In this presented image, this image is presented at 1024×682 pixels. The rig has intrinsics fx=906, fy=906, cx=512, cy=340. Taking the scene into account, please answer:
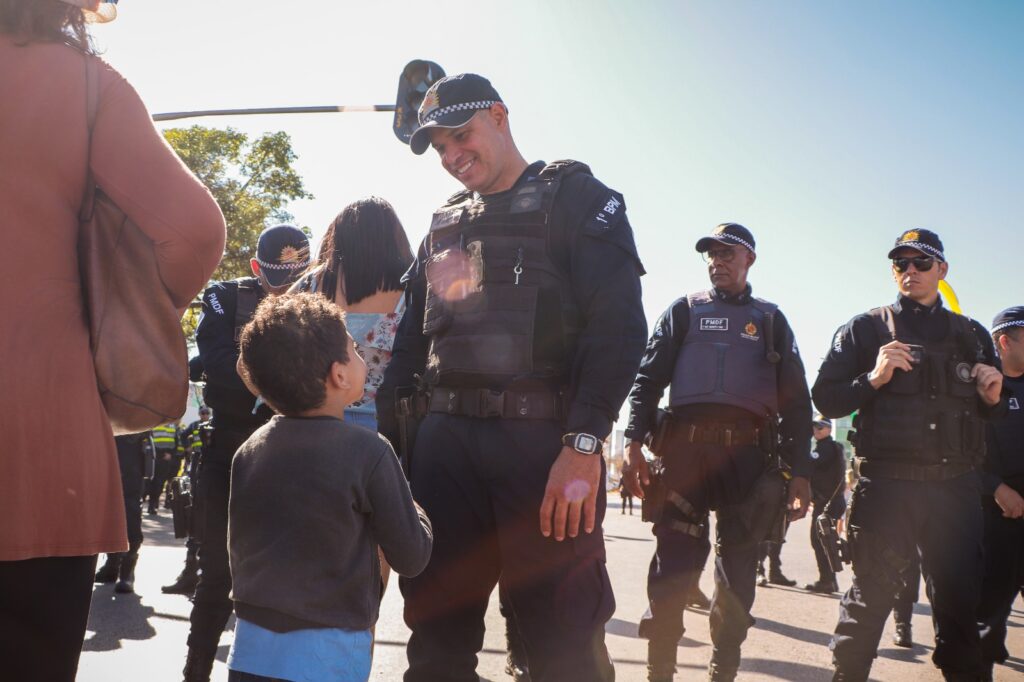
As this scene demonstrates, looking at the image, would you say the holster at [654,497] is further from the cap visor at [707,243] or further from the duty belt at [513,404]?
the duty belt at [513,404]

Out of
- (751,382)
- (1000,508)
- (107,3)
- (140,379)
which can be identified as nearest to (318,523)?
(140,379)

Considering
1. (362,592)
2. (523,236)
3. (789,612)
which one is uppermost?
(523,236)

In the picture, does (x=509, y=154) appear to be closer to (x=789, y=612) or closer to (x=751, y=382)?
(x=751, y=382)

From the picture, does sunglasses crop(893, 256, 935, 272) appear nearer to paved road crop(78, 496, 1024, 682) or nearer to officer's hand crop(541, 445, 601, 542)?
paved road crop(78, 496, 1024, 682)

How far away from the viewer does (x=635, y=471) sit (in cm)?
476

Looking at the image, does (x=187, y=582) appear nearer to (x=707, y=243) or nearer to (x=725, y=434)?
(x=725, y=434)

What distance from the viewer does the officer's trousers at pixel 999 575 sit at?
18.0 feet

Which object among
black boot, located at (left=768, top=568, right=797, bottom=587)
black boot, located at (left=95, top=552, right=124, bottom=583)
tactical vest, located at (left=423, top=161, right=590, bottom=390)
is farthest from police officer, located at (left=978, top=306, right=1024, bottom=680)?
black boot, located at (left=95, top=552, right=124, bottom=583)

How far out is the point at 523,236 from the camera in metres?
3.05

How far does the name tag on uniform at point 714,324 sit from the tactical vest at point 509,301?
6.76 feet

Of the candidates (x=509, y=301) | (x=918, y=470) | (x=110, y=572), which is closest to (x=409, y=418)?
(x=509, y=301)

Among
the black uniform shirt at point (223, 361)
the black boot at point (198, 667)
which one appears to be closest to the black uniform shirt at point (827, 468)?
the black uniform shirt at point (223, 361)

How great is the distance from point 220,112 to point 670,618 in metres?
9.46

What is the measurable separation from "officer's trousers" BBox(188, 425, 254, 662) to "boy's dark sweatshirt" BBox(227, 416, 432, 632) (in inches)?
66.0
